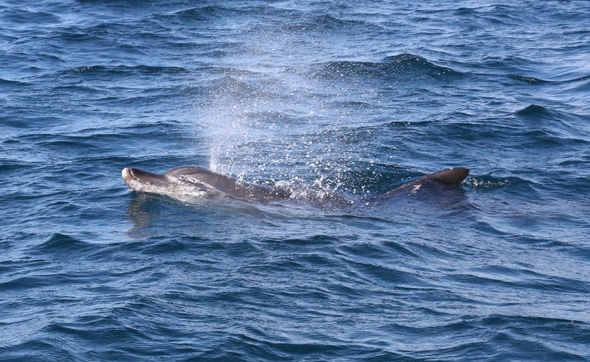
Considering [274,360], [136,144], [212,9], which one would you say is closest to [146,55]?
[212,9]

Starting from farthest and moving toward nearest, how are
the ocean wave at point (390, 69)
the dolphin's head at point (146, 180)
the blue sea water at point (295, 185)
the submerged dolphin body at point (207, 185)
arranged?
the ocean wave at point (390, 69) → the dolphin's head at point (146, 180) → the submerged dolphin body at point (207, 185) → the blue sea water at point (295, 185)

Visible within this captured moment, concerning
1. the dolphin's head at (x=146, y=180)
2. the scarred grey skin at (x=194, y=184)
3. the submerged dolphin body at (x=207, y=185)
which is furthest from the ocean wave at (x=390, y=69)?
the dolphin's head at (x=146, y=180)

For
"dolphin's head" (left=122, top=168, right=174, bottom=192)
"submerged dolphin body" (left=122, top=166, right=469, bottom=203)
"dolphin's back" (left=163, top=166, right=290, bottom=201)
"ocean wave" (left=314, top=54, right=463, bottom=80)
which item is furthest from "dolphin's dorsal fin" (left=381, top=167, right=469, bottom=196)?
"ocean wave" (left=314, top=54, right=463, bottom=80)

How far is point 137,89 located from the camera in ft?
73.8

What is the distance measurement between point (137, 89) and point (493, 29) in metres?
15.5

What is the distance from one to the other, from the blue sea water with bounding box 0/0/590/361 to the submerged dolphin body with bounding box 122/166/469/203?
0.30 metres

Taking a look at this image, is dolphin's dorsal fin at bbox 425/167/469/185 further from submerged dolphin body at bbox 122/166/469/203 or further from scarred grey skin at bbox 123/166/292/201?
scarred grey skin at bbox 123/166/292/201

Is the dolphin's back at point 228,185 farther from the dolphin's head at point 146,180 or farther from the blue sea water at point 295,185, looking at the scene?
the blue sea water at point 295,185

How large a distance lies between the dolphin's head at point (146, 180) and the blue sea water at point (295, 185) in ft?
0.84

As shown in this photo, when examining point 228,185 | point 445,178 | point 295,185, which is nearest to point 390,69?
point 445,178

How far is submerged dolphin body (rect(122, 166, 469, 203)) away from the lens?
13641 millimetres

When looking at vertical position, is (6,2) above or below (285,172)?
above

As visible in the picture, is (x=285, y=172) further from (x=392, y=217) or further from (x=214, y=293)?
(x=214, y=293)

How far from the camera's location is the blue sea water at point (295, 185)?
28.6ft
